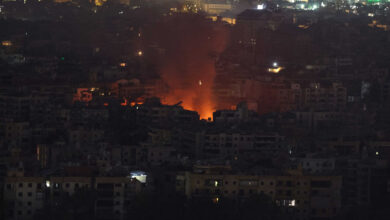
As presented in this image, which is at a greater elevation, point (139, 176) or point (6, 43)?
point (6, 43)

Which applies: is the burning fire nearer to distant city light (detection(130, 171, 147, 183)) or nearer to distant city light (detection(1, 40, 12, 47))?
distant city light (detection(1, 40, 12, 47))

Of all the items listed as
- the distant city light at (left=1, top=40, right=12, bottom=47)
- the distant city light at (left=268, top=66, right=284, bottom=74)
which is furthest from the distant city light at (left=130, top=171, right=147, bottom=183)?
the distant city light at (left=1, top=40, right=12, bottom=47)

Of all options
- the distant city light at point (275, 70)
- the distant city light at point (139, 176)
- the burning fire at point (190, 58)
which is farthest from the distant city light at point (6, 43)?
the distant city light at point (139, 176)

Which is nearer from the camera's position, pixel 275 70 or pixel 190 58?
pixel 275 70

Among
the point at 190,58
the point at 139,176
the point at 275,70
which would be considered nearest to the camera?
the point at 139,176

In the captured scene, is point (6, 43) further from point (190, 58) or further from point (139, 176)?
point (139, 176)

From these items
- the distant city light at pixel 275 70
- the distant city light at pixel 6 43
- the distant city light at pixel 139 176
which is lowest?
the distant city light at pixel 139 176

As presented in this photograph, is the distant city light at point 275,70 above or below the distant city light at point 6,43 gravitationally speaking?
below

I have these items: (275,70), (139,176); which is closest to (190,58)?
(275,70)

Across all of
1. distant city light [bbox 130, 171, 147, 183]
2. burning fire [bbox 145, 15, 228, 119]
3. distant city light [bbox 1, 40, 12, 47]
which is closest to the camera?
distant city light [bbox 130, 171, 147, 183]

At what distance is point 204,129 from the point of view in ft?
62.4

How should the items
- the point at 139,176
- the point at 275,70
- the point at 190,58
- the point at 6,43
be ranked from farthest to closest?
the point at 6,43
the point at 190,58
the point at 275,70
the point at 139,176

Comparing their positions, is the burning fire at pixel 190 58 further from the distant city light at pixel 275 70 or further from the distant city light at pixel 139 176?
the distant city light at pixel 139 176

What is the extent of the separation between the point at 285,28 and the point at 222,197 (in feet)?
75.6
